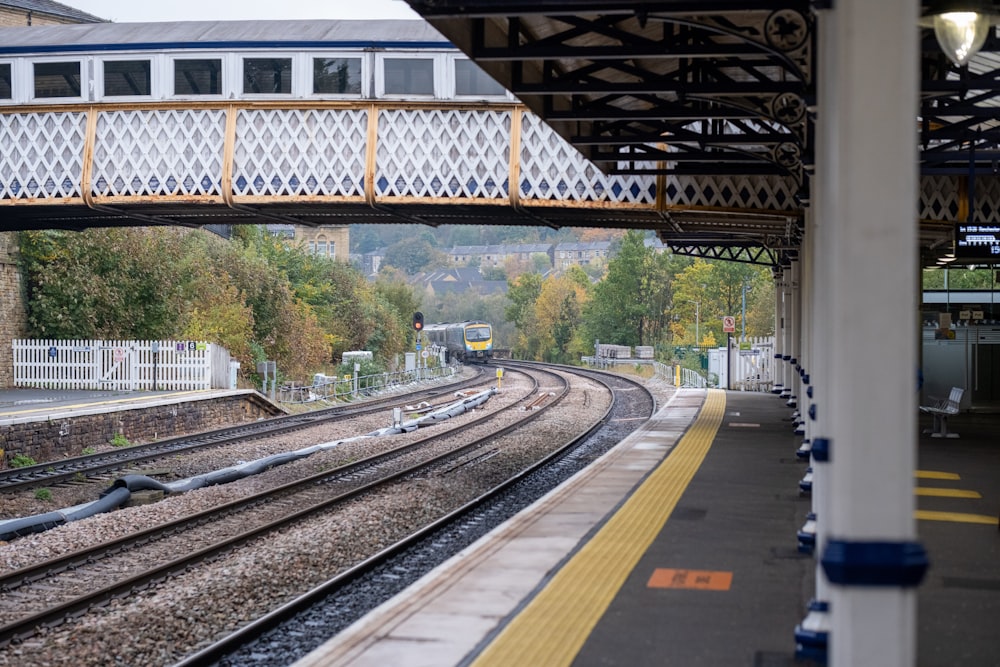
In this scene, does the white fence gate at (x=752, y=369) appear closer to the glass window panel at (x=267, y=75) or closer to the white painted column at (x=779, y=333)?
the white painted column at (x=779, y=333)

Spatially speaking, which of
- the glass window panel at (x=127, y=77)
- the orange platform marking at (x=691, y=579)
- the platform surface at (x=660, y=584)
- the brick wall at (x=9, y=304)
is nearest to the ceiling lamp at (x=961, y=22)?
the platform surface at (x=660, y=584)

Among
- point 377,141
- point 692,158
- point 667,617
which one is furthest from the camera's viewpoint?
point 377,141

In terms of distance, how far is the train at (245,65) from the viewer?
1767 cm

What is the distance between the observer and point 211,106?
1817 cm

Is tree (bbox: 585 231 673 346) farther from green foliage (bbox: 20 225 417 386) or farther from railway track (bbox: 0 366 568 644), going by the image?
railway track (bbox: 0 366 568 644)

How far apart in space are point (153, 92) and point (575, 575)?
516 inches

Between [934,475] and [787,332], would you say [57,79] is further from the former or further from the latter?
[787,332]

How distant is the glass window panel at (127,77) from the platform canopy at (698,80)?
25.7 feet

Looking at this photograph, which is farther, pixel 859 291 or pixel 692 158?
pixel 692 158

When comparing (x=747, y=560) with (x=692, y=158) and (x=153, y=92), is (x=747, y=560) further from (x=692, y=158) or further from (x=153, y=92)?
(x=153, y=92)

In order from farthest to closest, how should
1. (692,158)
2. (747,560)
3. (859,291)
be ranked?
(692,158) < (747,560) < (859,291)

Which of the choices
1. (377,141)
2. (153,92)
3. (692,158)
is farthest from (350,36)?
(692,158)

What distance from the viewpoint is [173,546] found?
11.5 metres

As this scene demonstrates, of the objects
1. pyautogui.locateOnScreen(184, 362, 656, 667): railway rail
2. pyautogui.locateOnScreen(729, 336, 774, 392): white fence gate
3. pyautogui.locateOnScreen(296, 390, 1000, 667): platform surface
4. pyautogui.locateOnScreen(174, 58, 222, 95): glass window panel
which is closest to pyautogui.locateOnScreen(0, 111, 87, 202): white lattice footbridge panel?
pyautogui.locateOnScreen(174, 58, 222, 95): glass window panel
